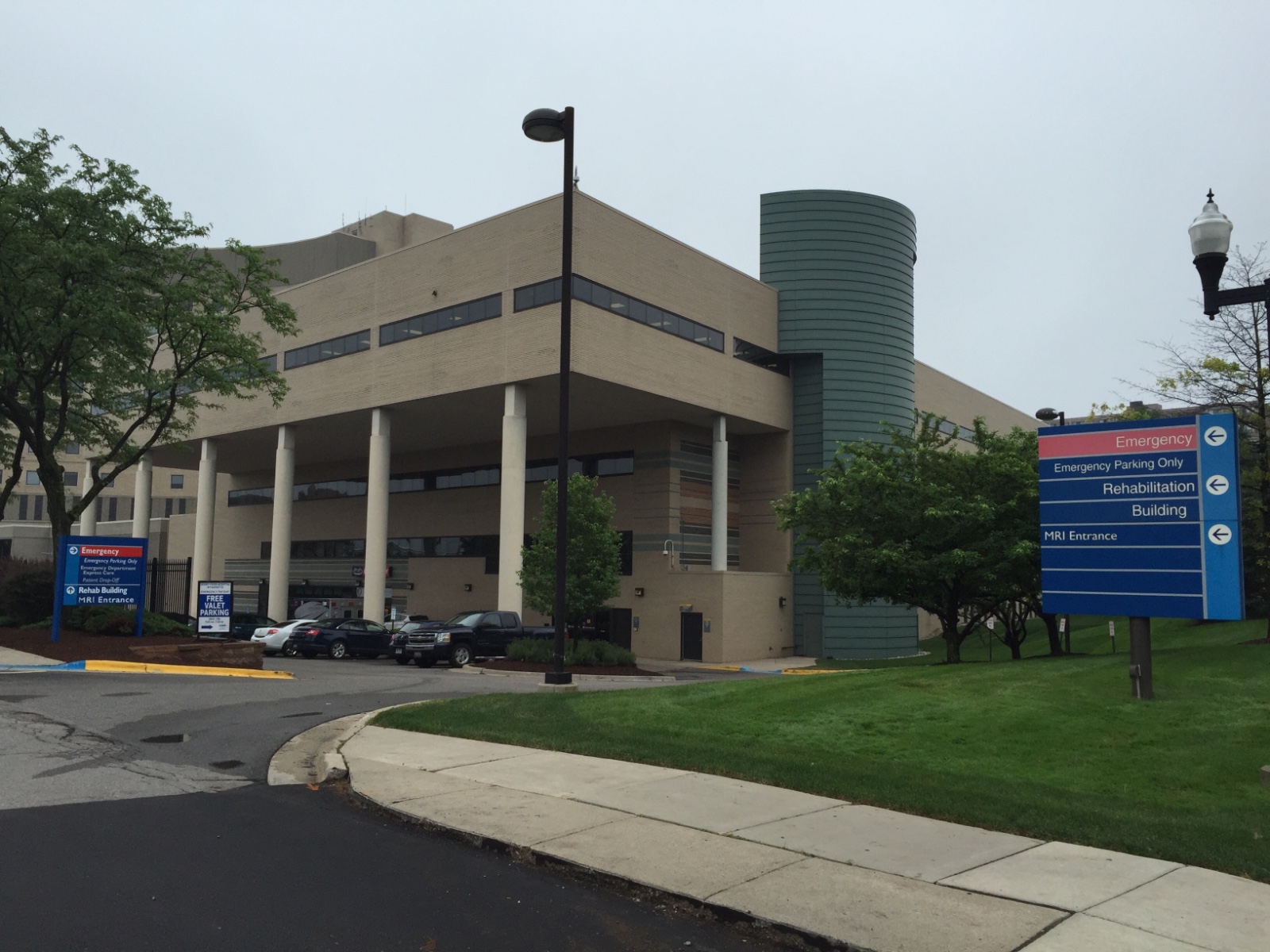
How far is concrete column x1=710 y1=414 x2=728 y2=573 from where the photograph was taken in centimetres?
4206

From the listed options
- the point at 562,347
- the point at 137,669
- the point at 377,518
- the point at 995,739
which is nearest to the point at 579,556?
the point at 137,669

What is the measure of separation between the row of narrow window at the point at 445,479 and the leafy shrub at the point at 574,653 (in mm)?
11631

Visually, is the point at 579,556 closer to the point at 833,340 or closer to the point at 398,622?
the point at 398,622

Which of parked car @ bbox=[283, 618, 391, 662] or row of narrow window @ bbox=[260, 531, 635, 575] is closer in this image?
parked car @ bbox=[283, 618, 391, 662]

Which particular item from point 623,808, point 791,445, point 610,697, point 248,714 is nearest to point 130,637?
point 248,714

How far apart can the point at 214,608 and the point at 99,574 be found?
3401 mm

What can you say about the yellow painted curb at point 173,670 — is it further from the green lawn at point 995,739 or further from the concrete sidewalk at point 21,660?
the green lawn at point 995,739

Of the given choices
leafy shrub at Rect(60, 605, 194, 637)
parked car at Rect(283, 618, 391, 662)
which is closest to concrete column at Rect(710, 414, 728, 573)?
parked car at Rect(283, 618, 391, 662)

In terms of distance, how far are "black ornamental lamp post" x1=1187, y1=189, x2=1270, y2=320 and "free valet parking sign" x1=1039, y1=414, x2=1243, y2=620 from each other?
14.1 ft

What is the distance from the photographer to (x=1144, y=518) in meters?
13.3

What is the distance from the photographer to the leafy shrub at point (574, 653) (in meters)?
31.0

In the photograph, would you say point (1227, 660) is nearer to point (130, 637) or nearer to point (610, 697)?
point (610, 697)

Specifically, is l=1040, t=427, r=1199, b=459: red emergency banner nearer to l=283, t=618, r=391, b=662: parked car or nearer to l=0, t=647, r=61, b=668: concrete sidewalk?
l=0, t=647, r=61, b=668: concrete sidewalk

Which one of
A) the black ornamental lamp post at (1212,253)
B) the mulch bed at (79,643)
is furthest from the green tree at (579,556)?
the black ornamental lamp post at (1212,253)
